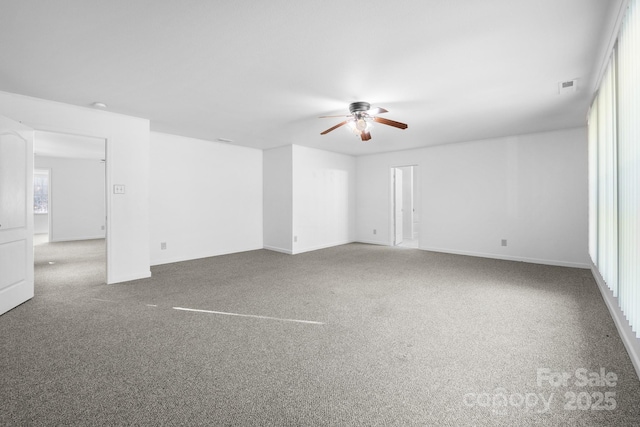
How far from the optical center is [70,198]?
8383mm

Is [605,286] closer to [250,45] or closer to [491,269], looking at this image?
[491,269]

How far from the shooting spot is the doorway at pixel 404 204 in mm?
7438

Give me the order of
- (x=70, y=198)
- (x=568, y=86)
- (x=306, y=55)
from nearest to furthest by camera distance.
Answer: (x=306, y=55) → (x=568, y=86) → (x=70, y=198)

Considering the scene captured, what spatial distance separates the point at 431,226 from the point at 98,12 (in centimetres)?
636

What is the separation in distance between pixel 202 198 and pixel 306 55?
4.24 meters

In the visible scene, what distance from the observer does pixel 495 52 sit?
2.40m

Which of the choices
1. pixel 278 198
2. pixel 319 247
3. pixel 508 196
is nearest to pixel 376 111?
pixel 278 198

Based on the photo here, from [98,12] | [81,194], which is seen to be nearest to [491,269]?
[98,12]

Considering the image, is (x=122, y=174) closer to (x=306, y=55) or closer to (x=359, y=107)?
(x=306, y=55)

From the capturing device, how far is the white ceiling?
6.20 feet

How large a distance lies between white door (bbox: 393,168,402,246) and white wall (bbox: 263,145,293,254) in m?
2.78

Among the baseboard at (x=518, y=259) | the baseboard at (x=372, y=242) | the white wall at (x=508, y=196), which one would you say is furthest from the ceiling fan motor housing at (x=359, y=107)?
the baseboard at (x=372, y=242)

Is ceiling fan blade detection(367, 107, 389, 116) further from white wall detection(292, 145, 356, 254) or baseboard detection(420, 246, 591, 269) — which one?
baseboard detection(420, 246, 591, 269)

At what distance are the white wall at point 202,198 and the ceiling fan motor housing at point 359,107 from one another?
3.58 m
